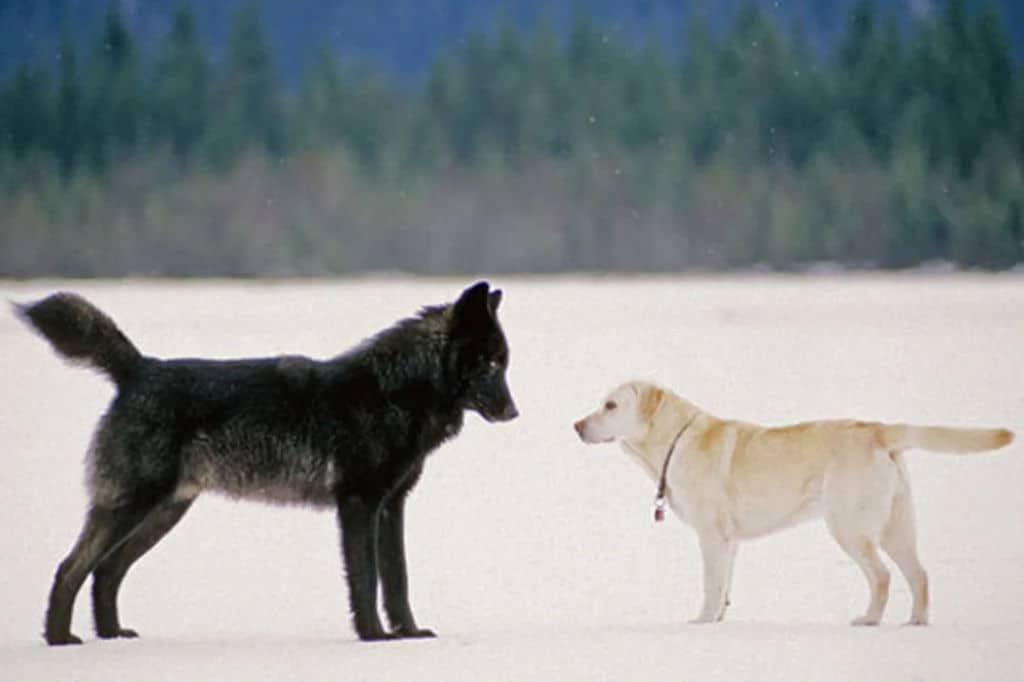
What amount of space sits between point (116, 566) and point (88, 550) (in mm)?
396

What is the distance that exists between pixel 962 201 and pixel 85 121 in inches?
530

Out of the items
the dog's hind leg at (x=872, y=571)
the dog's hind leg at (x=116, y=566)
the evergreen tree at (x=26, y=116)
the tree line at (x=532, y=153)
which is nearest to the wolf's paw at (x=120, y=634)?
the dog's hind leg at (x=116, y=566)

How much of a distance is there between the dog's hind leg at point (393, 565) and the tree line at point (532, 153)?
1645 cm

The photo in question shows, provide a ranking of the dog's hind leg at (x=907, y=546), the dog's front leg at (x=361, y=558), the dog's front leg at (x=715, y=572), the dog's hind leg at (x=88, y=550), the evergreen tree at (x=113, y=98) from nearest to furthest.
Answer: the dog's hind leg at (x=88, y=550) → the dog's front leg at (x=361, y=558) → the dog's hind leg at (x=907, y=546) → the dog's front leg at (x=715, y=572) → the evergreen tree at (x=113, y=98)

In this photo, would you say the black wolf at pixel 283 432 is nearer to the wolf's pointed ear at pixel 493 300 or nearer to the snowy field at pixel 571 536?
the wolf's pointed ear at pixel 493 300

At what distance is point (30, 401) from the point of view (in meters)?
12.5

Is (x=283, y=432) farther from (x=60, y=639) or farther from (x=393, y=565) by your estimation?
(x=60, y=639)

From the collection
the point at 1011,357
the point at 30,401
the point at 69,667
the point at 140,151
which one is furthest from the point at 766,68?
the point at 69,667

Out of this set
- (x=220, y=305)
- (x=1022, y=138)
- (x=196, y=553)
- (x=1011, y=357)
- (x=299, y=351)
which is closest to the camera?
(x=196, y=553)

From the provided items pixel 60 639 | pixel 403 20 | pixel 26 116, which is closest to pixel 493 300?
pixel 60 639

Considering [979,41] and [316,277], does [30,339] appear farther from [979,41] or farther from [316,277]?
[979,41]

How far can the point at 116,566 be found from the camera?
19.4 feet

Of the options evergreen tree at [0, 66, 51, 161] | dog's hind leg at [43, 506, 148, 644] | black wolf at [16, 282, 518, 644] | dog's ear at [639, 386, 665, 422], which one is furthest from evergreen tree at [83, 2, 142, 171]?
dog's hind leg at [43, 506, 148, 644]

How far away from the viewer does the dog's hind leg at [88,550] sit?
18.0 ft
